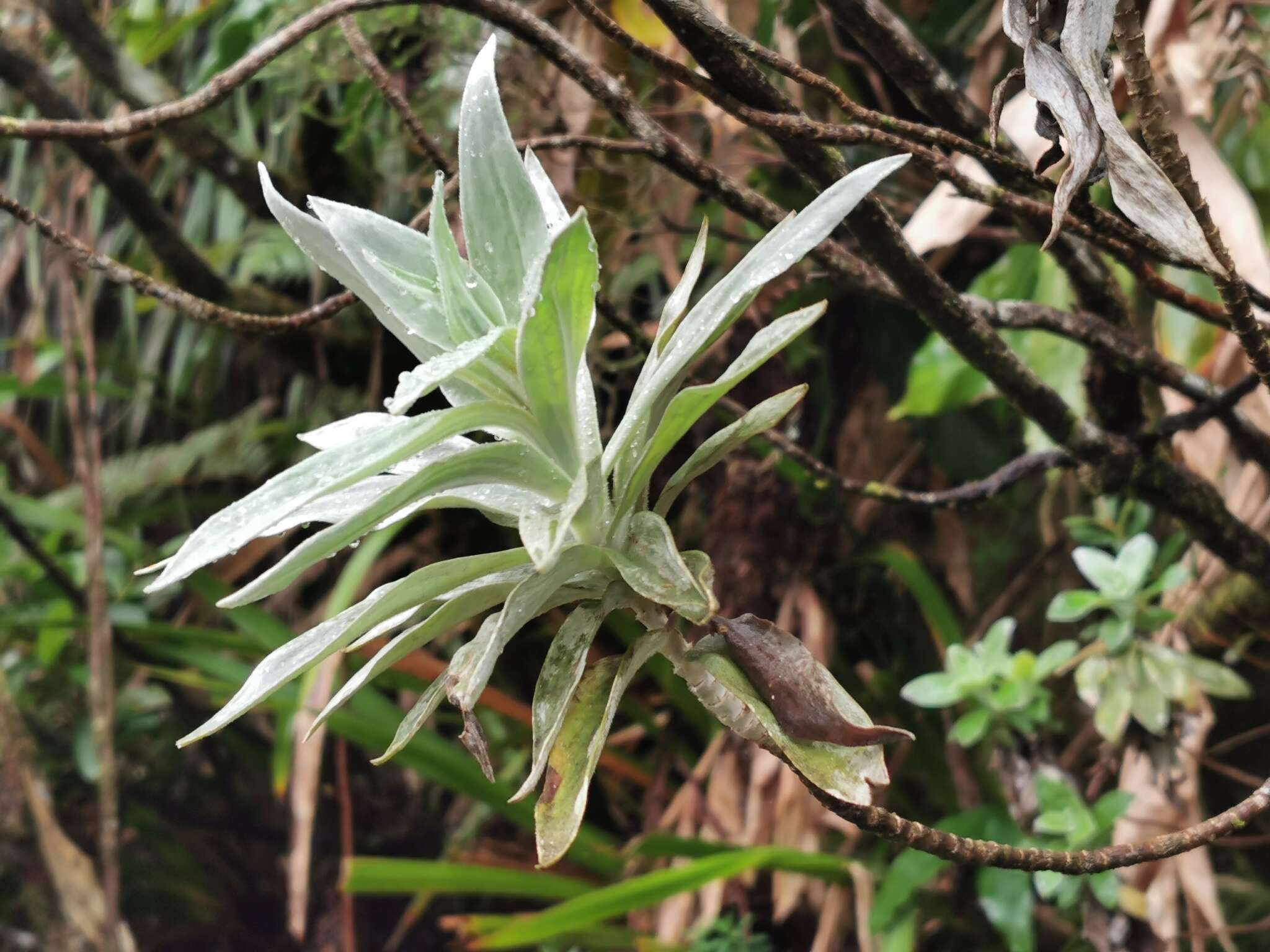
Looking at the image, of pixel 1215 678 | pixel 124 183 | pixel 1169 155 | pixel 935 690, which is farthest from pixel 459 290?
pixel 124 183

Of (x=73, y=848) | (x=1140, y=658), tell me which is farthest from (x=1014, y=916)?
(x=73, y=848)

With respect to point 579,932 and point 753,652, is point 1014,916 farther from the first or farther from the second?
point 753,652

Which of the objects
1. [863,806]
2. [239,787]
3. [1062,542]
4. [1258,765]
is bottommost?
[239,787]

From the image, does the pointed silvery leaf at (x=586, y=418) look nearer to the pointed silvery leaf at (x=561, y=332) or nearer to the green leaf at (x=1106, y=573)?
the pointed silvery leaf at (x=561, y=332)

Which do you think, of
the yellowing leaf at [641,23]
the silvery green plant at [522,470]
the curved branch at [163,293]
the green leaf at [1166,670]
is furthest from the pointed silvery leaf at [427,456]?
the yellowing leaf at [641,23]

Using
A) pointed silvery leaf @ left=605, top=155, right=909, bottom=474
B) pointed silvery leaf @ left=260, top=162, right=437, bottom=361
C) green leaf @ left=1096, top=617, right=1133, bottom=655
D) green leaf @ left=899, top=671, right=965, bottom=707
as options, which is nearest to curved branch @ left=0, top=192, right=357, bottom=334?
pointed silvery leaf @ left=260, top=162, right=437, bottom=361

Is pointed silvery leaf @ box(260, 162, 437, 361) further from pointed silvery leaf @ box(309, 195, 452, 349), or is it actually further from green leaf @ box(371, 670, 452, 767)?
green leaf @ box(371, 670, 452, 767)
